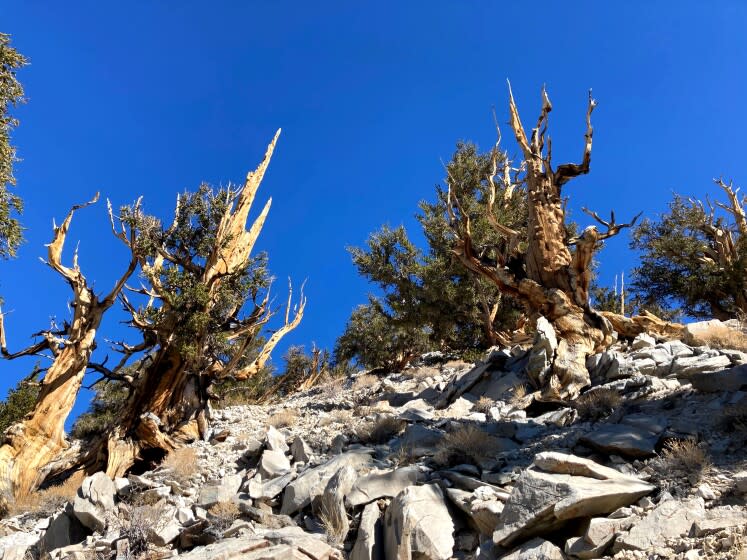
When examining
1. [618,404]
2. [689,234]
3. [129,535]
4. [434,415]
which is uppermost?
[689,234]

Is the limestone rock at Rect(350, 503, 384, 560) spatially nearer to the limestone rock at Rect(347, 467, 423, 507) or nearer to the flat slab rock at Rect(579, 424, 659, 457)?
the limestone rock at Rect(347, 467, 423, 507)

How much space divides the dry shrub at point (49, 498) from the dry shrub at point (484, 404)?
6.46m

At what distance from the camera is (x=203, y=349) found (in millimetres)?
12594

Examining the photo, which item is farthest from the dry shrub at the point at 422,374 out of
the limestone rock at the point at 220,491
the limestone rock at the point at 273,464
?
the limestone rock at the point at 220,491

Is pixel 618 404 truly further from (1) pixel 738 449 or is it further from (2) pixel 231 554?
(2) pixel 231 554

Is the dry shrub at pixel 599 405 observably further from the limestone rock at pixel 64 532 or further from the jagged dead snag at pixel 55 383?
the jagged dead snag at pixel 55 383

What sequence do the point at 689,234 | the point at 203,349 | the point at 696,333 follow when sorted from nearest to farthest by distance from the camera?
the point at 696,333 < the point at 203,349 < the point at 689,234

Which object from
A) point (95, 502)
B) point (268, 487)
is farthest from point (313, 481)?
point (95, 502)

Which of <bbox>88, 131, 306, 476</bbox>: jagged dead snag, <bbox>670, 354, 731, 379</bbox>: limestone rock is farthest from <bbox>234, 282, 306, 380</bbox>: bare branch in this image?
<bbox>670, 354, 731, 379</bbox>: limestone rock

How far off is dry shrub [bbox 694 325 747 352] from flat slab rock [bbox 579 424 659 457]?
13.5ft

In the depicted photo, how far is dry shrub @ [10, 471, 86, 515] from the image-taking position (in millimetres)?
8930

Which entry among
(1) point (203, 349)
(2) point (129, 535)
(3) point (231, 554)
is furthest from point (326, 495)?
(1) point (203, 349)

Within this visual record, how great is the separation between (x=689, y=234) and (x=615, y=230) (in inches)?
481

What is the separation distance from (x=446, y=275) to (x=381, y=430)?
401 inches
